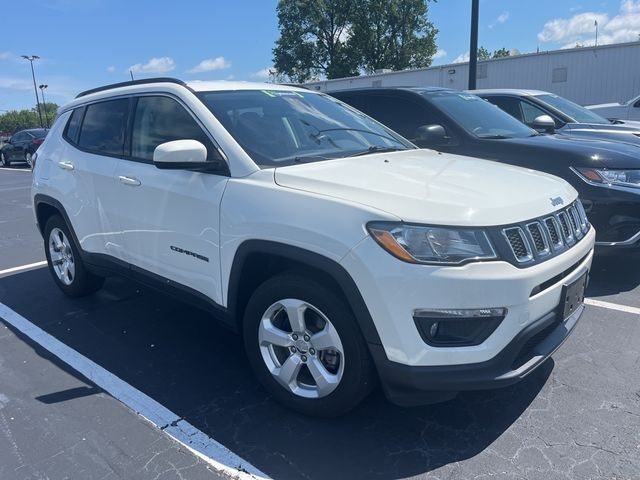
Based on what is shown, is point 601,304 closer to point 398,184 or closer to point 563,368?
point 563,368

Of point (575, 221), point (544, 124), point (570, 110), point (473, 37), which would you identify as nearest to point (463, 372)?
point (575, 221)

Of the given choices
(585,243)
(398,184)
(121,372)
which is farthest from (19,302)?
(585,243)

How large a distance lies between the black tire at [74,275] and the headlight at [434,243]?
3.26 m

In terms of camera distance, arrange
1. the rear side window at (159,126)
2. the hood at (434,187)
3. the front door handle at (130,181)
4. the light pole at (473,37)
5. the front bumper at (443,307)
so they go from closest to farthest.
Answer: the front bumper at (443,307), the hood at (434,187), the rear side window at (159,126), the front door handle at (130,181), the light pole at (473,37)

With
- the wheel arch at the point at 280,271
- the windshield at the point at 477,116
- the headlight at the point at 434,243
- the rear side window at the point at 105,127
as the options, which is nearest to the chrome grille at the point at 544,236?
the headlight at the point at 434,243

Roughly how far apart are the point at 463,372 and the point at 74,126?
3.94 metres

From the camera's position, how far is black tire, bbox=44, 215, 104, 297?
4770 mm

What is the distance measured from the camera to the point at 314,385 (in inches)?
116

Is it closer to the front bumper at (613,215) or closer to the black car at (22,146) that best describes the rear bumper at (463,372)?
the front bumper at (613,215)

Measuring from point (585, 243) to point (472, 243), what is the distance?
1.07m

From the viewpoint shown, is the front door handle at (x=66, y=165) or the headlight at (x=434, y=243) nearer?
the headlight at (x=434, y=243)

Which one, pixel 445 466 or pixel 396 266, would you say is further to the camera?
pixel 445 466

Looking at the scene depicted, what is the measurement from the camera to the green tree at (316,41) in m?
48.2

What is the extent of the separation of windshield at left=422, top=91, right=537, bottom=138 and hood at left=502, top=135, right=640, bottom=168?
1.11 feet
